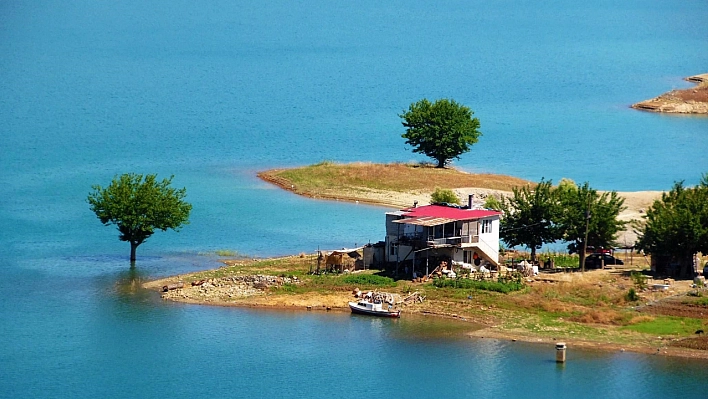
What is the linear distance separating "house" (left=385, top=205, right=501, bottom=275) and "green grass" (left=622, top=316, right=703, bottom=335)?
11.6m

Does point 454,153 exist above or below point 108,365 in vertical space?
above

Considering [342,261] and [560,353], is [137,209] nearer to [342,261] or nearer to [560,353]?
[342,261]

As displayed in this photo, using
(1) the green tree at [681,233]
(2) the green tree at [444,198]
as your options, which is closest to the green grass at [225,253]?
(2) the green tree at [444,198]

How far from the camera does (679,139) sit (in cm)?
14825

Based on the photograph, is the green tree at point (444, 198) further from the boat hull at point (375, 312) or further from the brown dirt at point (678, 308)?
the brown dirt at point (678, 308)

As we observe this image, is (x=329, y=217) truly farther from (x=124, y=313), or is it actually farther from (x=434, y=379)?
(x=434, y=379)

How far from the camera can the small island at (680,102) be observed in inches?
6457

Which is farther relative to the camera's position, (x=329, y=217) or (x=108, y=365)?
(x=329, y=217)

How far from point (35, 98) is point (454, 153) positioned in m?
73.2

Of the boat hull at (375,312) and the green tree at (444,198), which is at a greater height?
the green tree at (444,198)

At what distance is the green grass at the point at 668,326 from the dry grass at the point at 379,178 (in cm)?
3791

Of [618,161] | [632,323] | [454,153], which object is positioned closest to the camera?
[632,323]

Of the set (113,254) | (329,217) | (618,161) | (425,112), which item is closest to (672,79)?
(618,161)

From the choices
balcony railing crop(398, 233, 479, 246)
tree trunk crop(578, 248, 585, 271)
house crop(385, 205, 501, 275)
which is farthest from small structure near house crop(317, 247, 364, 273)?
tree trunk crop(578, 248, 585, 271)
